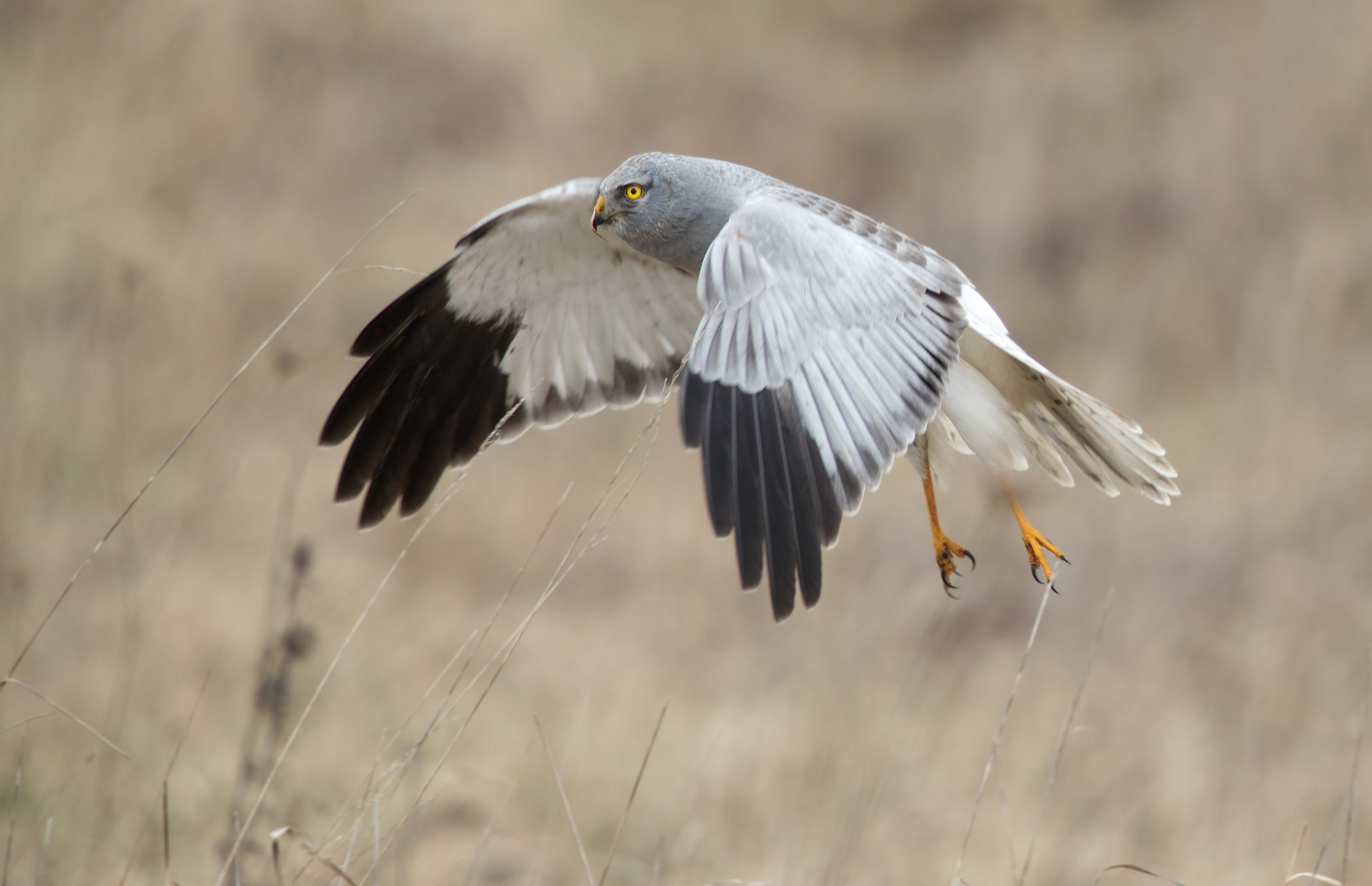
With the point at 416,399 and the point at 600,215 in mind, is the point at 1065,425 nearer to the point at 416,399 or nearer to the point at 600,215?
the point at 600,215

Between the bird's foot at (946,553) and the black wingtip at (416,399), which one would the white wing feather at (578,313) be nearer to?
the black wingtip at (416,399)

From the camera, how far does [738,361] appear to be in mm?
2631

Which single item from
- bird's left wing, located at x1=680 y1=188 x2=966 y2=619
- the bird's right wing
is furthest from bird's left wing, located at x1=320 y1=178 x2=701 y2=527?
the bird's right wing

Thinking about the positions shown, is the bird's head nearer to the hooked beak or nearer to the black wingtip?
the hooked beak

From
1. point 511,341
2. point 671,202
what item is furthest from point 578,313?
point 671,202

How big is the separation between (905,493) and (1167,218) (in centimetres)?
415

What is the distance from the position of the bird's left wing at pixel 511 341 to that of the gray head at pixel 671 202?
22 centimetres

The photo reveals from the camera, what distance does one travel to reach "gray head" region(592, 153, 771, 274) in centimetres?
333

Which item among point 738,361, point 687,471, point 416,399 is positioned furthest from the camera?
point 687,471

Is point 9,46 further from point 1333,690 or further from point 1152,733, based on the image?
point 1333,690

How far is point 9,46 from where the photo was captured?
8242mm

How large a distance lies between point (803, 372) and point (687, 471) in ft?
24.6

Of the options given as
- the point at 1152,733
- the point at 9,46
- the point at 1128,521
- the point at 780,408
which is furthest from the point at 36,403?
the point at 1128,521

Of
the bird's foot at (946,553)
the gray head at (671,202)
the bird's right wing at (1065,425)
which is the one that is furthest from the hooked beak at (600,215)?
the bird's foot at (946,553)
